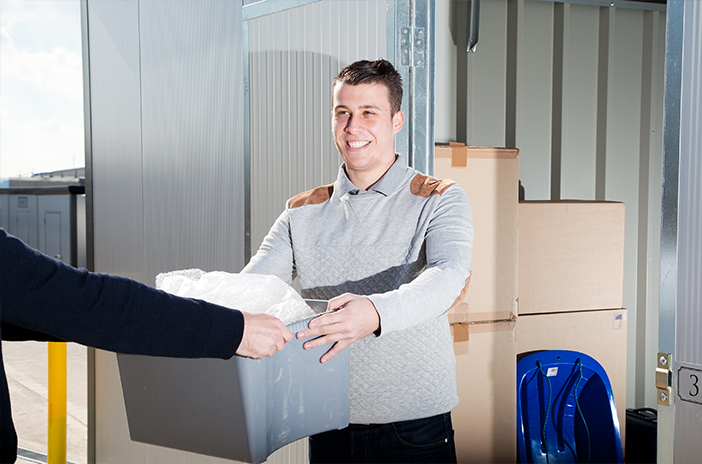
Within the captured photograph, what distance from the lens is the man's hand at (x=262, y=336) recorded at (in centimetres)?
97

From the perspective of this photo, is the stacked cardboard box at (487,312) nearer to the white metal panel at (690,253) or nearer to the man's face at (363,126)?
the man's face at (363,126)

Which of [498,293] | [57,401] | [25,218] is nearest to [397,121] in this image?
[498,293]

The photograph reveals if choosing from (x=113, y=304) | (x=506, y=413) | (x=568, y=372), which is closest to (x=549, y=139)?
(x=568, y=372)

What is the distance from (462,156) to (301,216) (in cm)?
98

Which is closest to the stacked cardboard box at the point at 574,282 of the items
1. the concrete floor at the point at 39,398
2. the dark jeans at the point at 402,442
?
the dark jeans at the point at 402,442

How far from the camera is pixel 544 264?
2.59m

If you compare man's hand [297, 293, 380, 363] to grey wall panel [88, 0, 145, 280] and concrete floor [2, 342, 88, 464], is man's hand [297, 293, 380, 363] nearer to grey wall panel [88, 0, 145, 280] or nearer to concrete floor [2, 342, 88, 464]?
grey wall panel [88, 0, 145, 280]

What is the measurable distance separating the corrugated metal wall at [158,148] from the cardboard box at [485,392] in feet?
3.11

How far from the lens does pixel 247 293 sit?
116 centimetres

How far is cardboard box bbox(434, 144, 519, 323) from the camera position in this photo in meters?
2.34

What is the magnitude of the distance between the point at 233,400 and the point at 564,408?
1.98 metres

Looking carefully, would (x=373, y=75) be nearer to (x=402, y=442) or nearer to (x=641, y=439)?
(x=402, y=442)

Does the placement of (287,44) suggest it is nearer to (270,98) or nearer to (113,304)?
(270,98)

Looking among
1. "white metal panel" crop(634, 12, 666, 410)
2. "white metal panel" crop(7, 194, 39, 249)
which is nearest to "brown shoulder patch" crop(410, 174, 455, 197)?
"white metal panel" crop(634, 12, 666, 410)
